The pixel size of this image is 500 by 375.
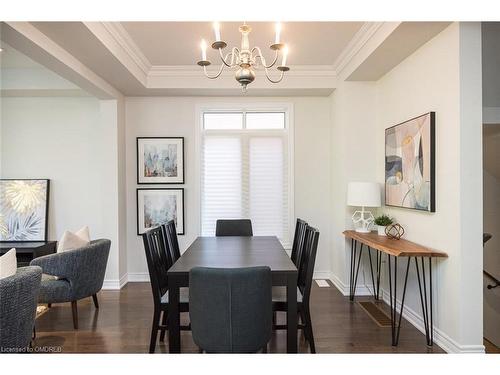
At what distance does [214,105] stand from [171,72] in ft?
2.48

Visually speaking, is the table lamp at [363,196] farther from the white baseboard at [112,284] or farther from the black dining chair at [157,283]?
the white baseboard at [112,284]

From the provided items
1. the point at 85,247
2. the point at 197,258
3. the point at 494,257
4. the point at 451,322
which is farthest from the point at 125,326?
the point at 494,257

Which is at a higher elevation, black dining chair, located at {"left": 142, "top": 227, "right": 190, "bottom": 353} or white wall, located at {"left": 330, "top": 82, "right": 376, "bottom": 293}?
white wall, located at {"left": 330, "top": 82, "right": 376, "bottom": 293}

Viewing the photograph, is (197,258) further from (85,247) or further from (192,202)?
(192,202)

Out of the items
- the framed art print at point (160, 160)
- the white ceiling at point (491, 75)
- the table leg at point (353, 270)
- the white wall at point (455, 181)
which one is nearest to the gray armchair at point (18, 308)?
the framed art print at point (160, 160)

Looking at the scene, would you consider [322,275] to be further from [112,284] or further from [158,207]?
[112,284]

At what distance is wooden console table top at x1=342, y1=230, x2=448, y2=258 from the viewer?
8.47ft

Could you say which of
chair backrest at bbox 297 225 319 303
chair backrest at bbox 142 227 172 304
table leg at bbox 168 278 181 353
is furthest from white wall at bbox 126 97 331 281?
→ table leg at bbox 168 278 181 353

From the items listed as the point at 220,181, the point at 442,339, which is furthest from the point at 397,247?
the point at 220,181

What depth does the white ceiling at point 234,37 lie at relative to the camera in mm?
3041

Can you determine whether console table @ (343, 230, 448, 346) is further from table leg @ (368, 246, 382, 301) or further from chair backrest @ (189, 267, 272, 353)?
chair backrest @ (189, 267, 272, 353)

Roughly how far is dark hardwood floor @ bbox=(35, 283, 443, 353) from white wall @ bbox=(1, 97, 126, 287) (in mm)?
1393

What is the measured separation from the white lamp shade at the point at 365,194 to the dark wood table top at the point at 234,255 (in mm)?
1076

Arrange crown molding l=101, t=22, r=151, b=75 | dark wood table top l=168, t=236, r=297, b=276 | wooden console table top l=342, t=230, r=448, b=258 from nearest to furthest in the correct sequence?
dark wood table top l=168, t=236, r=297, b=276, wooden console table top l=342, t=230, r=448, b=258, crown molding l=101, t=22, r=151, b=75
